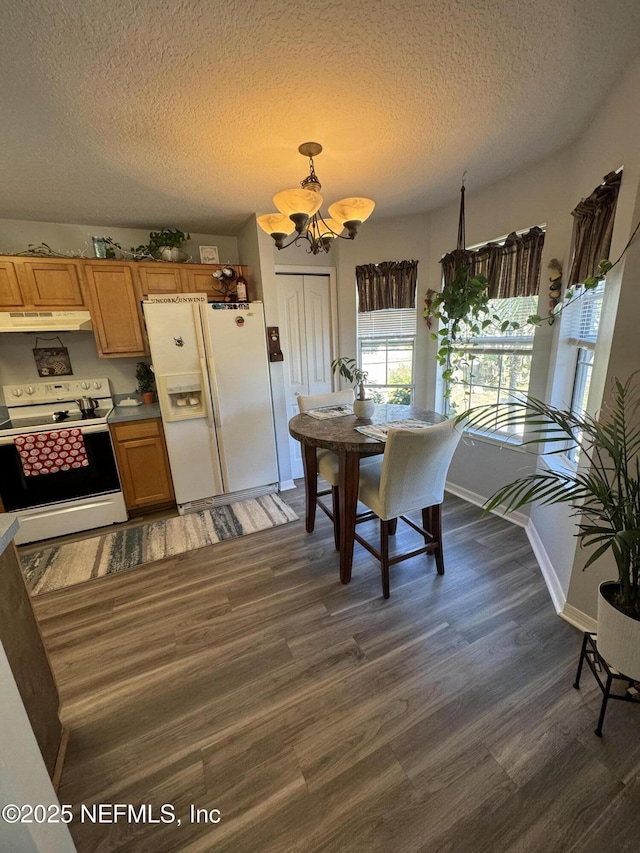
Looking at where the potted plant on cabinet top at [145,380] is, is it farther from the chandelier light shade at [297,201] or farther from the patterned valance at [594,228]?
the patterned valance at [594,228]

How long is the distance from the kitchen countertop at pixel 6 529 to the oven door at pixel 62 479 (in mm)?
1717

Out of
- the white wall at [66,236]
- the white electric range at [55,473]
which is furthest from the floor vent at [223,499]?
the white wall at [66,236]

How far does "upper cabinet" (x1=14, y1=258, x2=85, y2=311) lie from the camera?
8.37ft

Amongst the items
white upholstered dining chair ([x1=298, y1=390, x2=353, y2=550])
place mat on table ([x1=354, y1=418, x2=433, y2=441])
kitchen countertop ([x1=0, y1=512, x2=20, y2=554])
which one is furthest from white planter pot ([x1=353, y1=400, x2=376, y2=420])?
kitchen countertop ([x1=0, y1=512, x2=20, y2=554])

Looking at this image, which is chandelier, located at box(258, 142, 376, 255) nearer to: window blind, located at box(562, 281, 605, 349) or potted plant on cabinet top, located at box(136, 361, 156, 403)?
window blind, located at box(562, 281, 605, 349)

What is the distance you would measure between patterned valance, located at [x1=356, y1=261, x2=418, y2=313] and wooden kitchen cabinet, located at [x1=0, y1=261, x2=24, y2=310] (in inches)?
110

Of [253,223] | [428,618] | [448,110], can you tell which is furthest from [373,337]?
[428,618]

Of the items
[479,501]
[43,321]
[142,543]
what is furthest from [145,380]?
[479,501]

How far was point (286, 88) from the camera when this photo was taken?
55.6 inches

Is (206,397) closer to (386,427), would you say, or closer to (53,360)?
(53,360)

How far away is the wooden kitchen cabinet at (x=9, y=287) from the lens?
2496 millimetres

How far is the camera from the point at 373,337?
3.43 m

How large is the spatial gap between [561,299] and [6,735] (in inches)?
120

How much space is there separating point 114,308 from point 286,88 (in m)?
2.14
